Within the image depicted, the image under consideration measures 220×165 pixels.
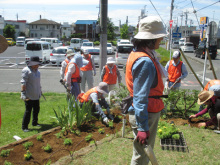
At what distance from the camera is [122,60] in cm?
1889

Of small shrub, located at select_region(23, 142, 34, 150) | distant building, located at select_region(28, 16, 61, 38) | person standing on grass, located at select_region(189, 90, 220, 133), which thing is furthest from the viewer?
distant building, located at select_region(28, 16, 61, 38)

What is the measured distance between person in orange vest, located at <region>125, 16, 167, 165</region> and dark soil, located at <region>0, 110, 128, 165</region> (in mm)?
1642

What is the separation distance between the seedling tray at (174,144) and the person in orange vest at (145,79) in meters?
1.61

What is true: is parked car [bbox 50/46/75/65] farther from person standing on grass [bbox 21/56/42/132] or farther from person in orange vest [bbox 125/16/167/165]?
person in orange vest [bbox 125/16/167/165]

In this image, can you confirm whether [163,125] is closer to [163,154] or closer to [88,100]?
[163,154]

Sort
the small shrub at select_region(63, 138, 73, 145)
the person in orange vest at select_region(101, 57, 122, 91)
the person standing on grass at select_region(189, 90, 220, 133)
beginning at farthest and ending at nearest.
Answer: the person in orange vest at select_region(101, 57, 122, 91)
the person standing on grass at select_region(189, 90, 220, 133)
the small shrub at select_region(63, 138, 73, 145)

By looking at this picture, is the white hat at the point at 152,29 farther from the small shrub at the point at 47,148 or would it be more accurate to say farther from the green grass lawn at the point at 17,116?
the green grass lawn at the point at 17,116

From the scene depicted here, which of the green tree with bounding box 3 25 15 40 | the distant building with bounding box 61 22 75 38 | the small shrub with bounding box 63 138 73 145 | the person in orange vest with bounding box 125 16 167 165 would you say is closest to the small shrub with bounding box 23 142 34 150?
the small shrub with bounding box 63 138 73 145

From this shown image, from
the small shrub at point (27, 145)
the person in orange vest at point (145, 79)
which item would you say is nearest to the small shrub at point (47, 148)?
the small shrub at point (27, 145)

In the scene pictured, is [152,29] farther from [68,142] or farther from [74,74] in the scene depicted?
[74,74]

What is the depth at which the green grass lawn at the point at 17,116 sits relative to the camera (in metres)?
5.05

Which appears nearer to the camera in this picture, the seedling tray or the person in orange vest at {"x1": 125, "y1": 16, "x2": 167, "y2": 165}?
the person in orange vest at {"x1": 125, "y1": 16, "x2": 167, "y2": 165}

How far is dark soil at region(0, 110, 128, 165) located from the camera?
12.2 feet

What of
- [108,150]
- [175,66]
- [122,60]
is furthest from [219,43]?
[108,150]
